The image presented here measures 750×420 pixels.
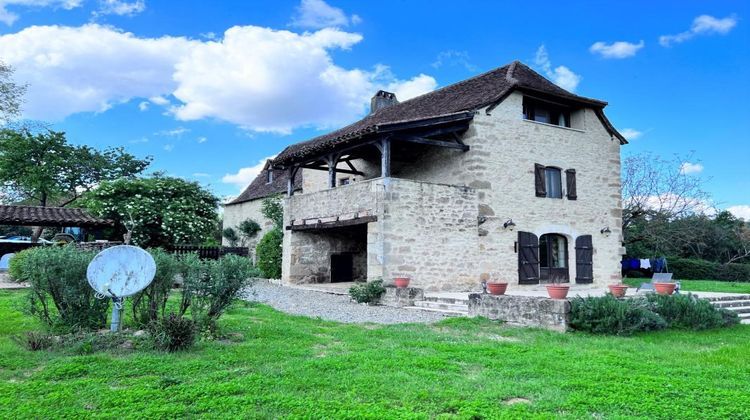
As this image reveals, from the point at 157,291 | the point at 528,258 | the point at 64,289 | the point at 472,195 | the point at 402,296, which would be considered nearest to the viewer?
the point at 64,289

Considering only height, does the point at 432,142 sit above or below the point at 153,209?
above

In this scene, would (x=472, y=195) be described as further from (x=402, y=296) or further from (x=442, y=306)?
(x=442, y=306)

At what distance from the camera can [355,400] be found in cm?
387

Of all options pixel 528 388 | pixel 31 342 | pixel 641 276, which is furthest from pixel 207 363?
pixel 641 276

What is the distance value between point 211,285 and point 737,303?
11838 millimetres

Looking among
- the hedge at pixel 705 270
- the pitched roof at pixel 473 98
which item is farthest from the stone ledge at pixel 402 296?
the hedge at pixel 705 270

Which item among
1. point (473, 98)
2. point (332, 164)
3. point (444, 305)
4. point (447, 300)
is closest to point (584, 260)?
point (473, 98)

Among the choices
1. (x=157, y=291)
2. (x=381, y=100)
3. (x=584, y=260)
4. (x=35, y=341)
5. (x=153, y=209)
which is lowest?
(x=35, y=341)

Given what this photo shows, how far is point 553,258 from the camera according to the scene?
54.7 ft

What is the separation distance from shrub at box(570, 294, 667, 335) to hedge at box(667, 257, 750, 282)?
20056 millimetres

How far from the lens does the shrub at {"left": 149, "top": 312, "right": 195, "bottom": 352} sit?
555 cm

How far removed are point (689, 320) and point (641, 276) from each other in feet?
61.1

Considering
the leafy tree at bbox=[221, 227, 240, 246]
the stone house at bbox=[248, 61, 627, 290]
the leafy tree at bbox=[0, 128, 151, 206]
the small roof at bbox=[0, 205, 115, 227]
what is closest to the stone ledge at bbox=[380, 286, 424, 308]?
the stone house at bbox=[248, 61, 627, 290]

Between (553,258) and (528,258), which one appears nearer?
(528,258)
